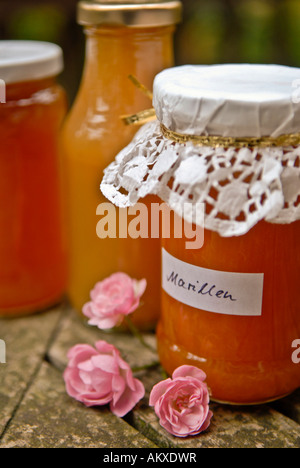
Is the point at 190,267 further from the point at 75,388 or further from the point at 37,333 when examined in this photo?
the point at 37,333

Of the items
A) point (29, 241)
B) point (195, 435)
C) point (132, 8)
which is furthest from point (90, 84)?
point (195, 435)

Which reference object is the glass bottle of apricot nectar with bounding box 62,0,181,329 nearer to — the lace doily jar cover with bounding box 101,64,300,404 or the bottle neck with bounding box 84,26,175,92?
the bottle neck with bounding box 84,26,175,92

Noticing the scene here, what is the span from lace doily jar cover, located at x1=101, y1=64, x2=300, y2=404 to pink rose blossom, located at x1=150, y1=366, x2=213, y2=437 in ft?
0.12

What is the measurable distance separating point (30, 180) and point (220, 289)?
0.37 metres

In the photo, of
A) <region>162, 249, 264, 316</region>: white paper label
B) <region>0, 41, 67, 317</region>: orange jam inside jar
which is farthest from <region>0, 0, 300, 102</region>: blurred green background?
<region>162, 249, 264, 316</region>: white paper label

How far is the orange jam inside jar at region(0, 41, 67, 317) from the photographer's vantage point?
0.74m

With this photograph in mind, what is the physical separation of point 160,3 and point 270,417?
511 millimetres

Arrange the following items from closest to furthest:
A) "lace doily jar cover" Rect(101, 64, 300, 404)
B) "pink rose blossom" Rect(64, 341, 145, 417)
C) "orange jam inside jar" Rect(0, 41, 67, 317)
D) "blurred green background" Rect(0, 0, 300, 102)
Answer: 1. "lace doily jar cover" Rect(101, 64, 300, 404)
2. "pink rose blossom" Rect(64, 341, 145, 417)
3. "orange jam inside jar" Rect(0, 41, 67, 317)
4. "blurred green background" Rect(0, 0, 300, 102)

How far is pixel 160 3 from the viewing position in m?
0.68

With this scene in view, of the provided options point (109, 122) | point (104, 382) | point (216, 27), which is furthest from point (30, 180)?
point (216, 27)

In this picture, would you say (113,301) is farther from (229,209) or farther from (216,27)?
(216,27)

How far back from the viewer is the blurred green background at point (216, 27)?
4.80 ft

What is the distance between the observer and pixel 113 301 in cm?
65

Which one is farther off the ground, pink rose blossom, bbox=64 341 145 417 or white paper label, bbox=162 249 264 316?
white paper label, bbox=162 249 264 316
